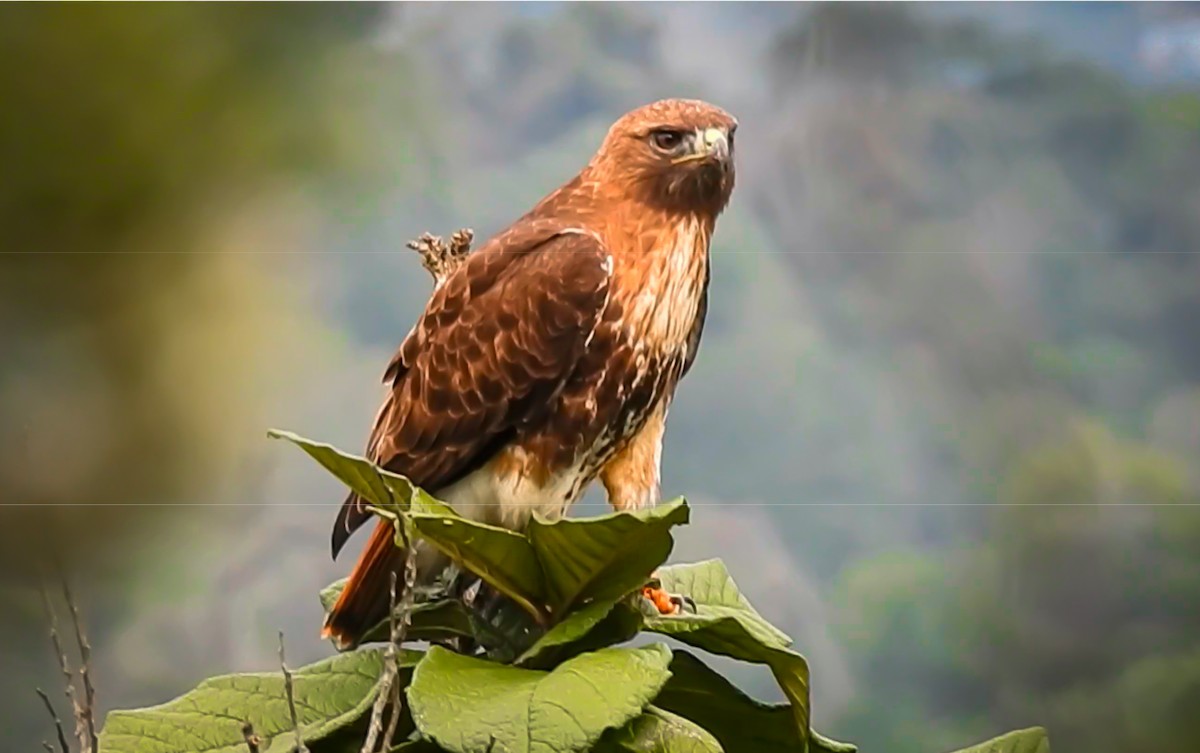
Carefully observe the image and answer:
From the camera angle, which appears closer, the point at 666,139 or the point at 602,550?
the point at 602,550

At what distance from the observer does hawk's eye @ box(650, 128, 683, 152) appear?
1131 mm

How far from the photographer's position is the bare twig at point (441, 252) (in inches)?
48.2

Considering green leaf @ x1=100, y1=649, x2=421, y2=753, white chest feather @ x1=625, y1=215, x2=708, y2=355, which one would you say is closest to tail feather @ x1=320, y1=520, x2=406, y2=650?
green leaf @ x1=100, y1=649, x2=421, y2=753

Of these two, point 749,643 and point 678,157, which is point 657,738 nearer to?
point 749,643

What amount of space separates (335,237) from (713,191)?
18.7 inches

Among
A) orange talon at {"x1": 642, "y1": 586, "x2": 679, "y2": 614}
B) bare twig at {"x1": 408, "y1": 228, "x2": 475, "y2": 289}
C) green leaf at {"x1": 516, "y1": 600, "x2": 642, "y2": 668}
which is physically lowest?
green leaf at {"x1": 516, "y1": 600, "x2": 642, "y2": 668}

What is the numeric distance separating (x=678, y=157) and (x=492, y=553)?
0.46 m

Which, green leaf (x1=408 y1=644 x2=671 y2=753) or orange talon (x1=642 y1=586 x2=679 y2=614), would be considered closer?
green leaf (x1=408 y1=644 x2=671 y2=753)

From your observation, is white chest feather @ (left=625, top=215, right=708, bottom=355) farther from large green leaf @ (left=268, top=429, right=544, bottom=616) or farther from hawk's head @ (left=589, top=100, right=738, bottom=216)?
large green leaf @ (left=268, top=429, right=544, bottom=616)

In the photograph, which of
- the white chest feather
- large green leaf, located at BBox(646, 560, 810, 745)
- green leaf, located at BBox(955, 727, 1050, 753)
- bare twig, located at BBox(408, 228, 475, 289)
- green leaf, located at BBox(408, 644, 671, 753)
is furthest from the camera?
bare twig, located at BBox(408, 228, 475, 289)

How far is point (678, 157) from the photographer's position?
3.71 feet

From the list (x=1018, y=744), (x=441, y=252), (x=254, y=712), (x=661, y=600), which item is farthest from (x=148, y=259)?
(x=1018, y=744)

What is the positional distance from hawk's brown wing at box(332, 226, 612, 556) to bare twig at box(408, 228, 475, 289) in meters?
0.09

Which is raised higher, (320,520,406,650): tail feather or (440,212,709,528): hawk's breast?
(440,212,709,528): hawk's breast
